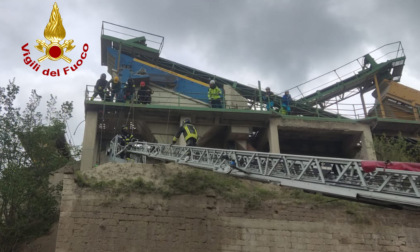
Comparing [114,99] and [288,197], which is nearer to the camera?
[288,197]

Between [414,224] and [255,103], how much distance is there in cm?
881

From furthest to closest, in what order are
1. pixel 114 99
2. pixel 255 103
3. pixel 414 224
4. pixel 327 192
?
pixel 255 103
pixel 114 99
pixel 414 224
pixel 327 192

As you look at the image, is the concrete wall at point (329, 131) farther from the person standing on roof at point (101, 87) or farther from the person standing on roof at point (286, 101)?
the person standing on roof at point (101, 87)

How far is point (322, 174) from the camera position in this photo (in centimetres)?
763

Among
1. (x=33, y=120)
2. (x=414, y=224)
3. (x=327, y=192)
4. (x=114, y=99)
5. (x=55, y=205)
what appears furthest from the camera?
(x=114, y=99)

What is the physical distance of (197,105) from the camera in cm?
1755

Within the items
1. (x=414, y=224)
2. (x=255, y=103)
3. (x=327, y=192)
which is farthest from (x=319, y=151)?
(x=327, y=192)

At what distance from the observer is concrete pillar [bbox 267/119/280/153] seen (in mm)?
16005

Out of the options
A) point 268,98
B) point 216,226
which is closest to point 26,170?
point 216,226

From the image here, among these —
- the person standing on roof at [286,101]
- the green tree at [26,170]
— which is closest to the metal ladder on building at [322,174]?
the green tree at [26,170]

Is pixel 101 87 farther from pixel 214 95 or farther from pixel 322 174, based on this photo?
pixel 322 174

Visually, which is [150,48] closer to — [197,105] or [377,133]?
[197,105]

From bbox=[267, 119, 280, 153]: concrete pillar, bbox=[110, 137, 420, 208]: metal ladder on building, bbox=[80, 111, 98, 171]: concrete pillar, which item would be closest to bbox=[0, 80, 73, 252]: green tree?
bbox=[80, 111, 98, 171]: concrete pillar

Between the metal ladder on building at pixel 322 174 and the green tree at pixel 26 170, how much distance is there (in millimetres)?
5429
